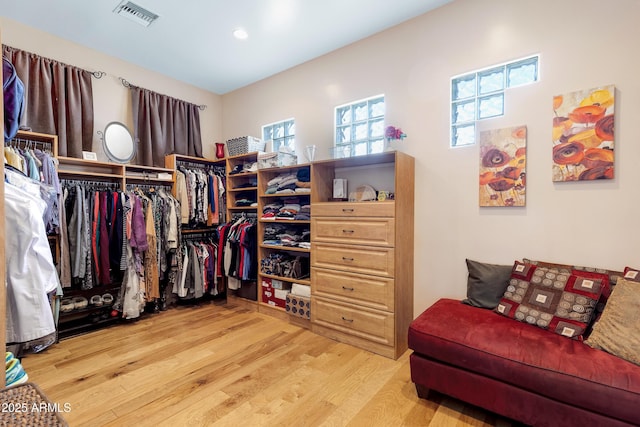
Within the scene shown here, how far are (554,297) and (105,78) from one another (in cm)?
470

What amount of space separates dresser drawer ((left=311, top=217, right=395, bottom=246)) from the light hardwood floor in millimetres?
Result: 953

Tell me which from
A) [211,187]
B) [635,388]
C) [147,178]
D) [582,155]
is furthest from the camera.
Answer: [211,187]

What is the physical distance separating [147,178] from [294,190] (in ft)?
5.88

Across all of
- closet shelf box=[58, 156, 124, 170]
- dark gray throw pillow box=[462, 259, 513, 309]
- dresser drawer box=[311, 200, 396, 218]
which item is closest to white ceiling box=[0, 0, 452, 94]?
closet shelf box=[58, 156, 124, 170]

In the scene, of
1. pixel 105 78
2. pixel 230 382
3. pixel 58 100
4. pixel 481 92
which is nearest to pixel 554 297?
pixel 481 92

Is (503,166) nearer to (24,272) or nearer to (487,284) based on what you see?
(487,284)

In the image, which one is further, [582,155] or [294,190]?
[294,190]

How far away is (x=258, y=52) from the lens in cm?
331

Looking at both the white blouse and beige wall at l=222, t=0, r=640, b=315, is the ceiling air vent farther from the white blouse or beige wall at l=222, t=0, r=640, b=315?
the white blouse

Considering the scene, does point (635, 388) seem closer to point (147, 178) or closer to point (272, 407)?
point (272, 407)

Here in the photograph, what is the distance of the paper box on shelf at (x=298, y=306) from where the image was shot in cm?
298

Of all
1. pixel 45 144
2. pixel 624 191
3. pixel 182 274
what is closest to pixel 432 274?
pixel 624 191

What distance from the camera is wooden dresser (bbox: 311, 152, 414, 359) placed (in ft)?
8.03

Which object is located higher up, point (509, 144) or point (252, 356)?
point (509, 144)
